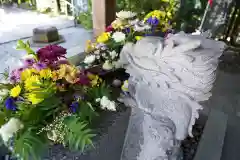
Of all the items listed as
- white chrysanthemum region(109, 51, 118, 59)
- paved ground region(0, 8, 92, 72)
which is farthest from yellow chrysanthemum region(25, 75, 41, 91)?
paved ground region(0, 8, 92, 72)

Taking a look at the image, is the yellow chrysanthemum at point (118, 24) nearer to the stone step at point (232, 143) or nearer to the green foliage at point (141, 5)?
the stone step at point (232, 143)

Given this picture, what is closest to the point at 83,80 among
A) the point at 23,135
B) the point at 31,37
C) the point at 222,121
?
the point at 23,135

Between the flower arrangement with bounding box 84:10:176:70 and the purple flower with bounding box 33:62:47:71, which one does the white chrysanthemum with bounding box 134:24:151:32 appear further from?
the purple flower with bounding box 33:62:47:71

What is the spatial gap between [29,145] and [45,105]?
18 centimetres

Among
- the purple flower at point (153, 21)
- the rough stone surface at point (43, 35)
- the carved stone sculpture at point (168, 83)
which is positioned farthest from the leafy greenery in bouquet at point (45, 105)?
the rough stone surface at point (43, 35)

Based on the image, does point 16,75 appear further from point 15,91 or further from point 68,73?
point 68,73

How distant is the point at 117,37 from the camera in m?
1.50

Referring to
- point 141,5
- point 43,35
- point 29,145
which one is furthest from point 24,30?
point 29,145

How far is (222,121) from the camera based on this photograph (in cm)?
138

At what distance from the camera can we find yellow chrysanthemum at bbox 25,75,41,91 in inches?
36.3

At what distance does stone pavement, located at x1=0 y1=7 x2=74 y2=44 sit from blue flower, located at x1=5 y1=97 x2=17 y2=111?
107 inches

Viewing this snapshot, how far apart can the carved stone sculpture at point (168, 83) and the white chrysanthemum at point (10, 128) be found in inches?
18.4

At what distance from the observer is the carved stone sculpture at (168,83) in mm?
694

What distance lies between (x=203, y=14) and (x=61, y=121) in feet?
11.0
